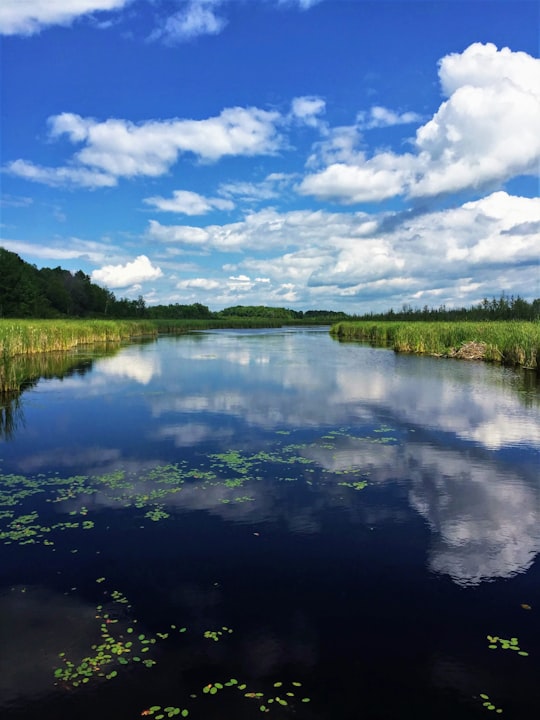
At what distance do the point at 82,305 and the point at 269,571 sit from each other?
391 ft

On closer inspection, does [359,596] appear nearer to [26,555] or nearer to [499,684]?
[499,684]

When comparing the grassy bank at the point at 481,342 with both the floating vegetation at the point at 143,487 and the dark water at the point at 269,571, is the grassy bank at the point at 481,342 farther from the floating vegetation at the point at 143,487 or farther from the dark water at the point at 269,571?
the floating vegetation at the point at 143,487

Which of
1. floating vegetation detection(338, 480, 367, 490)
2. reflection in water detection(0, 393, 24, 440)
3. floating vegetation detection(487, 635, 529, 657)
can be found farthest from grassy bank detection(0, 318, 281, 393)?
floating vegetation detection(487, 635, 529, 657)

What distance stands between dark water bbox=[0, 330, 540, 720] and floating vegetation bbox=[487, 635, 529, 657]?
2 cm

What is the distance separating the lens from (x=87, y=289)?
11881cm

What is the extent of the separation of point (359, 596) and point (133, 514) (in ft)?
11.9

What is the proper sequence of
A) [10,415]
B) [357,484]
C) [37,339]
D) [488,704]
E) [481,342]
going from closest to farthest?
1. [488,704]
2. [357,484]
3. [10,415]
4. [37,339]
5. [481,342]

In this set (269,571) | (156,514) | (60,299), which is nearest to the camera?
(269,571)

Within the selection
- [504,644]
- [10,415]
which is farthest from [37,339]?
[504,644]

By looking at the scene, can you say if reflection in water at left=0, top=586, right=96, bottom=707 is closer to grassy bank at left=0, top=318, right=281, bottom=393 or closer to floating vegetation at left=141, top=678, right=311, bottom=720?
floating vegetation at left=141, top=678, right=311, bottom=720

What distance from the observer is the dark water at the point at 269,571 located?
3.95 metres

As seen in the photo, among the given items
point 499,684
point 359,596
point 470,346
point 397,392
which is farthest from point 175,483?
point 470,346

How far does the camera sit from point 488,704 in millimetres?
3822

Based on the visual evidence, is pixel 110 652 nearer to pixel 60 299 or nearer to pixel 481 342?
pixel 481 342
